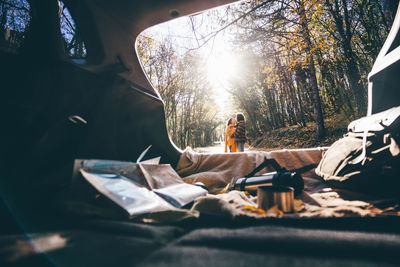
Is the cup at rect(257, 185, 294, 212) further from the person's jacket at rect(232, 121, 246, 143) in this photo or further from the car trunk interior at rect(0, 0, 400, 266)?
the person's jacket at rect(232, 121, 246, 143)

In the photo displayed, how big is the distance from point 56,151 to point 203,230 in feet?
2.96

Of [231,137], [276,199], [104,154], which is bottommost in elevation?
[231,137]

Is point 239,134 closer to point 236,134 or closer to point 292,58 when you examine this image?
point 236,134

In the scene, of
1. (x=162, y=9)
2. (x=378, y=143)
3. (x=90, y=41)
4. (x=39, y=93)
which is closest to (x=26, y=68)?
(x=39, y=93)

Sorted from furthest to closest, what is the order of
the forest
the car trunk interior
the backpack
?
the forest < the backpack < the car trunk interior

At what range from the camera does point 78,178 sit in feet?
2.91

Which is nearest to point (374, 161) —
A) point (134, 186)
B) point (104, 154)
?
point (134, 186)

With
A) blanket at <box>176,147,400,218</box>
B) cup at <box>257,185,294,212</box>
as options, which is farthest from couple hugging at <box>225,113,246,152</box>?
cup at <box>257,185,294,212</box>

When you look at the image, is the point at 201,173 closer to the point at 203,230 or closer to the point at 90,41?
the point at 203,230

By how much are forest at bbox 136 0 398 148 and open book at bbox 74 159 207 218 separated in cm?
243

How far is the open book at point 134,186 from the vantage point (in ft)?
2.84

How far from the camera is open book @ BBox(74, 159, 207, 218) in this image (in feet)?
2.84

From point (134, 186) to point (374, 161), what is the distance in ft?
4.39

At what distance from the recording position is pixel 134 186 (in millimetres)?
1011
